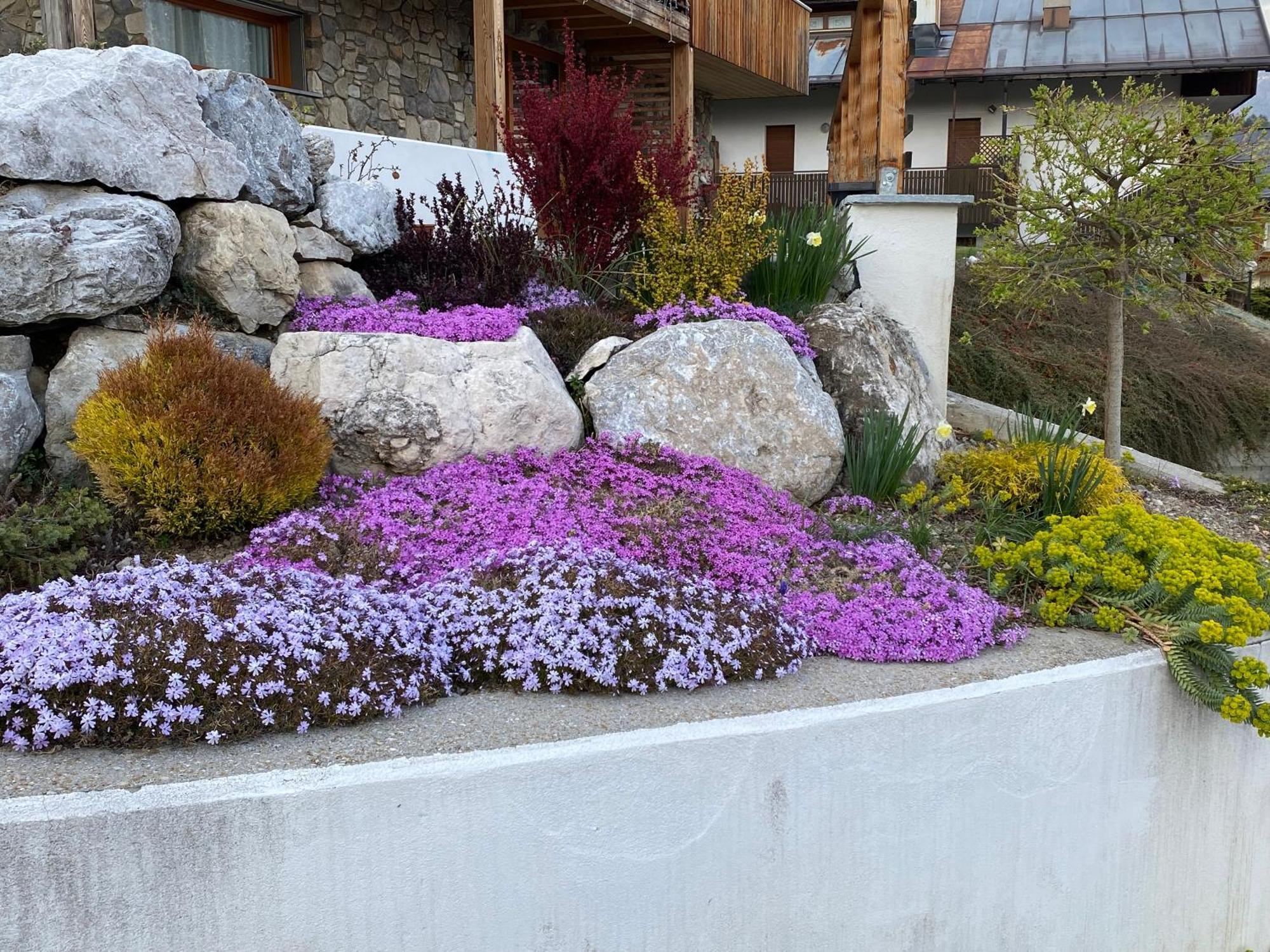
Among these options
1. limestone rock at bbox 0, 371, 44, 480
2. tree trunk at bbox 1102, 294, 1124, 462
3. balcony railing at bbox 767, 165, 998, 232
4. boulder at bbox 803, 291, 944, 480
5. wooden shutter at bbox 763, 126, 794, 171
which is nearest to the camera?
limestone rock at bbox 0, 371, 44, 480

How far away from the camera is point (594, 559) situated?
368cm

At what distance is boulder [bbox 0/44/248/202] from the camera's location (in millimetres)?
4520

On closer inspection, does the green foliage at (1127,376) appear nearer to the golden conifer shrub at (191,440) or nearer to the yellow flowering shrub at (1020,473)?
the yellow flowering shrub at (1020,473)

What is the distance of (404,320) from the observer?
5352 millimetres

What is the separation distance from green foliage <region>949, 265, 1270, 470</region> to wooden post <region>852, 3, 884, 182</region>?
5.51ft

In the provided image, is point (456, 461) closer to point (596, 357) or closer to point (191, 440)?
point (596, 357)

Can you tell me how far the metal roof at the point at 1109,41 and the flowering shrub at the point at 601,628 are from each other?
21.8 meters

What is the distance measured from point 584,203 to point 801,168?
19.8 metres

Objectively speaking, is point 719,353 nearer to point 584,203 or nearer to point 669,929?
point 584,203

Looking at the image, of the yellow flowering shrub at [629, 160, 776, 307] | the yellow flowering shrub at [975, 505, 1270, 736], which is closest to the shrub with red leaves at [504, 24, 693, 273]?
the yellow flowering shrub at [629, 160, 776, 307]

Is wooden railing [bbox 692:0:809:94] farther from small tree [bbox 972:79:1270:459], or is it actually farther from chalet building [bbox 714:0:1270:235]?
small tree [bbox 972:79:1270:459]

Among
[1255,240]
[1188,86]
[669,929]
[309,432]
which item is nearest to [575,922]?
[669,929]

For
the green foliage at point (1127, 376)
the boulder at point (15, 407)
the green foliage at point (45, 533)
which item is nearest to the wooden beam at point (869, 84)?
the green foliage at point (1127, 376)

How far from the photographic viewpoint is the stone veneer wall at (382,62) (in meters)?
10.3
